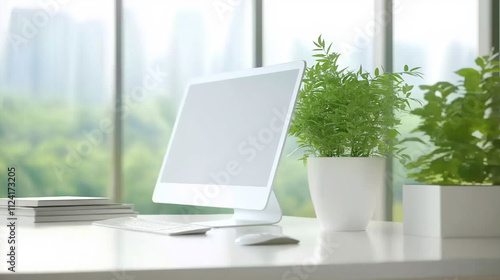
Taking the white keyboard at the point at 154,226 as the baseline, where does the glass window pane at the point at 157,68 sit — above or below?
above

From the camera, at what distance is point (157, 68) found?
4051 millimetres

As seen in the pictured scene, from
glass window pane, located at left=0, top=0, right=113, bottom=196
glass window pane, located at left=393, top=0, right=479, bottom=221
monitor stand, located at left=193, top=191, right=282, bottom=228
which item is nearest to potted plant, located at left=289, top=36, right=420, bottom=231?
monitor stand, located at left=193, top=191, right=282, bottom=228

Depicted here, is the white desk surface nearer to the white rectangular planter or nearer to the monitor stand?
the white rectangular planter

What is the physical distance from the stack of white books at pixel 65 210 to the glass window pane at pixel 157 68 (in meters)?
1.92

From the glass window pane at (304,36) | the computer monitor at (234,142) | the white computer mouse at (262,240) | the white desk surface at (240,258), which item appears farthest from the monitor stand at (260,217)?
the glass window pane at (304,36)

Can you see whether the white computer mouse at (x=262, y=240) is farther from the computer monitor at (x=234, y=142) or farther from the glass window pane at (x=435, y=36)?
the glass window pane at (x=435, y=36)

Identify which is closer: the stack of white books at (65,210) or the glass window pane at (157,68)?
the stack of white books at (65,210)

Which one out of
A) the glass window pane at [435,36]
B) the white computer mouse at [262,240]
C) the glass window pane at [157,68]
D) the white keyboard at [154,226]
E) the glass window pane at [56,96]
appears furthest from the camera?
the glass window pane at [157,68]

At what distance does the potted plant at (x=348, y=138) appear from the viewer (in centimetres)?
174

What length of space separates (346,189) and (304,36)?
2.54m

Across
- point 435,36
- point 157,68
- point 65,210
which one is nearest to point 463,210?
point 65,210

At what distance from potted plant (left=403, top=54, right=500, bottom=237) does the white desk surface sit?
0.16ft

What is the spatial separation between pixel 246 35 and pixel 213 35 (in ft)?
0.64

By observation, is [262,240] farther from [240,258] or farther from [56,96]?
[56,96]
